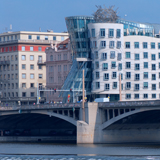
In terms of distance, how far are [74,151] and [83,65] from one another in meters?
57.9

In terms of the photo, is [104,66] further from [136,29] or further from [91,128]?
[91,128]

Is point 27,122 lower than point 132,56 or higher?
lower

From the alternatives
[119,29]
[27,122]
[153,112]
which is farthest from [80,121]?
[119,29]

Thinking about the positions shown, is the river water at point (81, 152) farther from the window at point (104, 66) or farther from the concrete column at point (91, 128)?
the window at point (104, 66)

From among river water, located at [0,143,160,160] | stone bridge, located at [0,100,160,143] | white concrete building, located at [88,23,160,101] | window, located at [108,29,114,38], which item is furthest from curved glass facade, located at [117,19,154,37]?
river water, located at [0,143,160,160]

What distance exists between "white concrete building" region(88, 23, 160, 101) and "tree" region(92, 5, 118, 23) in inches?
89.4

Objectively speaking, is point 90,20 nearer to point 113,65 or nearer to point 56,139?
point 113,65

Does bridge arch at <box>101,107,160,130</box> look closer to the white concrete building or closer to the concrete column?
the concrete column

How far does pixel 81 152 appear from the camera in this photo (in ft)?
381

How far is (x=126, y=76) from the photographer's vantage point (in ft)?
570

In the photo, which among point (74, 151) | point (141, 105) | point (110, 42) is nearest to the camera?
point (74, 151)

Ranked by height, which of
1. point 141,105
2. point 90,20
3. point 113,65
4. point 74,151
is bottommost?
point 74,151

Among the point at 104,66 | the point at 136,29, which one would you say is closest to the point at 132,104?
the point at 104,66

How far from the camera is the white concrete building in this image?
170m
